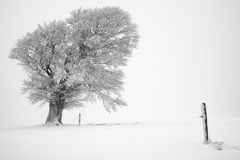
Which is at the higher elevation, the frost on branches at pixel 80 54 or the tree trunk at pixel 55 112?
the frost on branches at pixel 80 54

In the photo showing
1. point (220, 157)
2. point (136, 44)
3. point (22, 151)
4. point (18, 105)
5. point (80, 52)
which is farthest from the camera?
point (18, 105)

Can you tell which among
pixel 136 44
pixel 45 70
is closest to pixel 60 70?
pixel 45 70

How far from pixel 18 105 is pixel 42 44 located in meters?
54.2

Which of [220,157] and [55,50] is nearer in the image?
[220,157]

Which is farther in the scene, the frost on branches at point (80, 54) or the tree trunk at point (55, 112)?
the tree trunk at point (55, 112)

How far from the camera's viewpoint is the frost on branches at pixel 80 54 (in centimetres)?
1653

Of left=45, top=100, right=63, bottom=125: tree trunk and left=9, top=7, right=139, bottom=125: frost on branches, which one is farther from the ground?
left=9, top=7, right=139, bottom=125: frost on branches

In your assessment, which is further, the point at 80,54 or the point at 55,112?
the point at 55,112

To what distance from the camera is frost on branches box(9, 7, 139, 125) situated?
54.2 ft

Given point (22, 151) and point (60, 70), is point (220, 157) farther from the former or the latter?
point (60, 70)

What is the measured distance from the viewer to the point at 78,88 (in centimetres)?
1709

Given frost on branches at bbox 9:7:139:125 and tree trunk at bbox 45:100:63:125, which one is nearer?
frost on branches at bbox 9:7:139:125

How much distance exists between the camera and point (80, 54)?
55.6 ft

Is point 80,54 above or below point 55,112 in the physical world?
above
